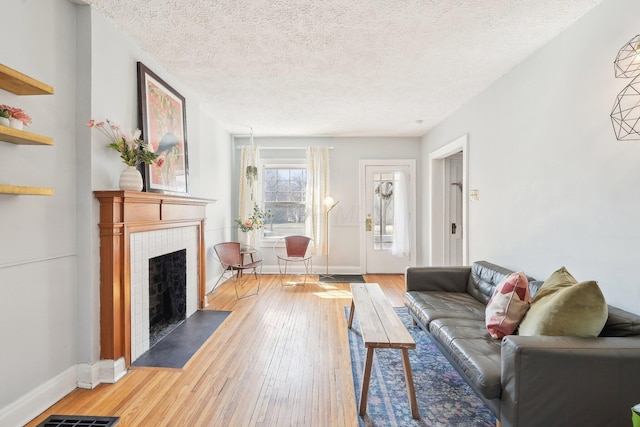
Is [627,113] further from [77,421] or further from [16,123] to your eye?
[77,421]

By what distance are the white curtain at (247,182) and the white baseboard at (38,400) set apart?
146 inches

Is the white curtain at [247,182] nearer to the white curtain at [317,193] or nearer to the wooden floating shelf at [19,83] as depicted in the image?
the white curtain at [317,193]

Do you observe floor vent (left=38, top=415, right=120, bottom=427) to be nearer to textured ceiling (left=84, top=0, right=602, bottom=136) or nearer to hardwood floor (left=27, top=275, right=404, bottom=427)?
hardwood floor (left=27, top=275, right=404, bottom=427)

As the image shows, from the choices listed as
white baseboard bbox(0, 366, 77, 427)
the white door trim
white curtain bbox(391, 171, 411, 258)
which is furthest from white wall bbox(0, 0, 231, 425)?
white curtain bbox(391, 171, 411, 258)

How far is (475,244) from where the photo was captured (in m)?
3.70

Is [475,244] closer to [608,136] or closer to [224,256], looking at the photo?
[608,136]

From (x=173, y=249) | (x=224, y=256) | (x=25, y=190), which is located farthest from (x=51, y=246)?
(x=224, y=256)

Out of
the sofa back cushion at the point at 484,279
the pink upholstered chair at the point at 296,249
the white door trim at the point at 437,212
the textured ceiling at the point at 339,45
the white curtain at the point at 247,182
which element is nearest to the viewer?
the textured ceiling at the point at 339,45

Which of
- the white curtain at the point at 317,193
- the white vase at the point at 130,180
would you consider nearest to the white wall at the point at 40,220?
the white vase at the point at 130,180

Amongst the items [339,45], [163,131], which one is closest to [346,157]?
[339,45]

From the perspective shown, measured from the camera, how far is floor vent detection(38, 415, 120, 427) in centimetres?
180

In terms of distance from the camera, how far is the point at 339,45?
2570 millimetres

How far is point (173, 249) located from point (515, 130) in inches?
139

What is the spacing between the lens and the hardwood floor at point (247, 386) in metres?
1.90
